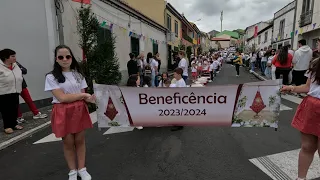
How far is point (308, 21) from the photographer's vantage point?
17.6 m

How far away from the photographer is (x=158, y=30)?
69.6ft

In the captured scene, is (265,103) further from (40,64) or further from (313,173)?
(40,64)

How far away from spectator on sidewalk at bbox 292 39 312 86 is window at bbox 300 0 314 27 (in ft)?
37.7

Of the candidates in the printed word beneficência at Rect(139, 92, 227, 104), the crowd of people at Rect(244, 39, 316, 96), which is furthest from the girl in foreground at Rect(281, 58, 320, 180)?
the crowd of people at Rect(244, 39, 316, 96)

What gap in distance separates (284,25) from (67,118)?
86.7ft

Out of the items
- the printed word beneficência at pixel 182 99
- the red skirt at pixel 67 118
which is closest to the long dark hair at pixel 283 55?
the printed word beneficência at pixel 182 99

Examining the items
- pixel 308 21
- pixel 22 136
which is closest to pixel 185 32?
pixel 308 21

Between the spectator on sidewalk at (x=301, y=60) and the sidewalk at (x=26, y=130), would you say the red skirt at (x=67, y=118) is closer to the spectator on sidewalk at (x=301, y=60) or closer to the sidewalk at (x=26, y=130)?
the sidewalk at (x=26, y=130)

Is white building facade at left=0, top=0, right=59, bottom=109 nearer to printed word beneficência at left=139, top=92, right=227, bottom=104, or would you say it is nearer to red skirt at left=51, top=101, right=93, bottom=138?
red skirt at left=51, top=101, right=93, bottom=138

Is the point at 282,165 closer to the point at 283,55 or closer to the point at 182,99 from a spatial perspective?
the point at 182,99

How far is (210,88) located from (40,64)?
642 cm

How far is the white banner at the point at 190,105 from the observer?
3205 millimetres

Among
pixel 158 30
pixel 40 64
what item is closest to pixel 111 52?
pixel 40 64

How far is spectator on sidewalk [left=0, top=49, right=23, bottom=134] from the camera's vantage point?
5.21 m
